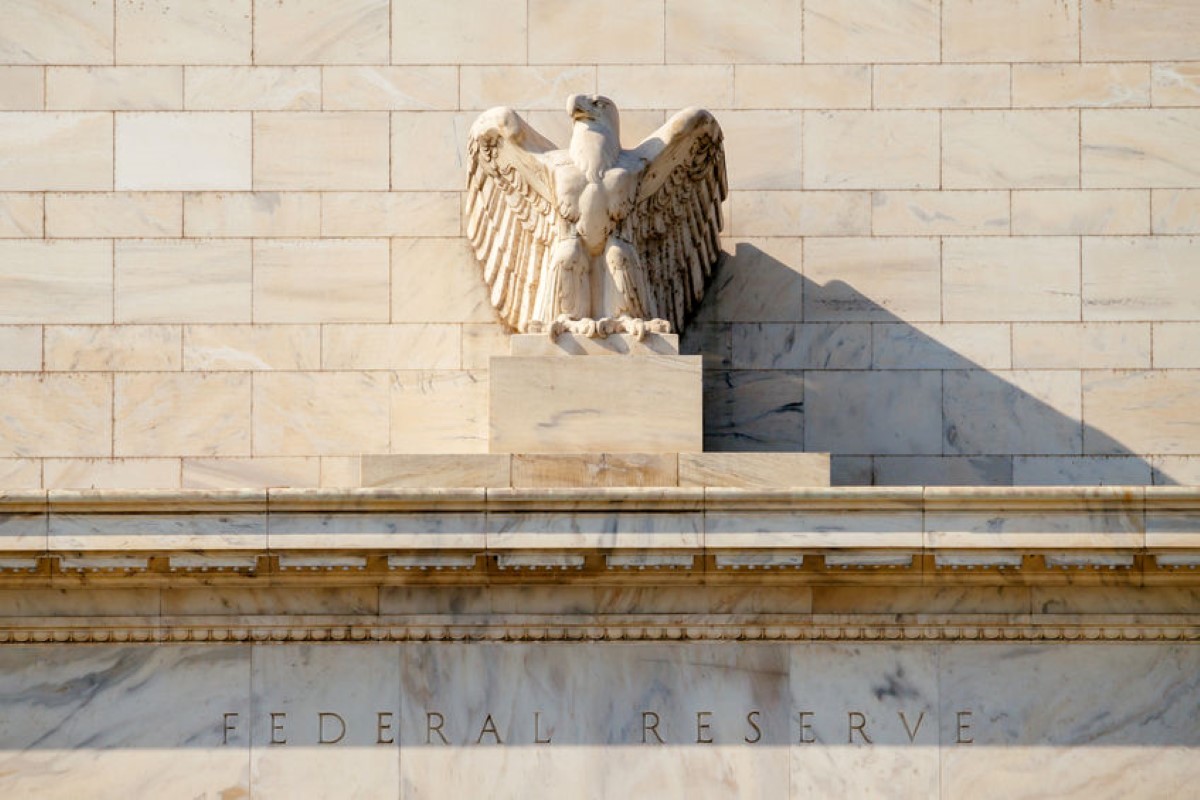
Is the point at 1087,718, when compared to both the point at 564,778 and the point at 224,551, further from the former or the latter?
the point at 224,551

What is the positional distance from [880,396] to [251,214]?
523 cm

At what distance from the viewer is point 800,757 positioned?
1584 cm

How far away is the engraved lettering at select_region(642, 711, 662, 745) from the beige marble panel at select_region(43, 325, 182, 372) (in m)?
4.85

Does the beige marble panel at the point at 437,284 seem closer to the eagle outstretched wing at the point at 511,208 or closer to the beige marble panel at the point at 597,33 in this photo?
the eagle outstretched wing at the point at 511,208

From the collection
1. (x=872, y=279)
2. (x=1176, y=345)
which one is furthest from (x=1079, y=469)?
(x=872, y=279)

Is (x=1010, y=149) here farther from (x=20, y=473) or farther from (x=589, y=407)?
(x=20, y=473)

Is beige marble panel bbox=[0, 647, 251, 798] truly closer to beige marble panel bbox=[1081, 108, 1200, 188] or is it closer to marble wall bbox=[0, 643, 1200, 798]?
marble wall bbox=[0, 643, 1200, 798]

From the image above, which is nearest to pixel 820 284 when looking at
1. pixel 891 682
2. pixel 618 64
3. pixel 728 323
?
pixel 728 323

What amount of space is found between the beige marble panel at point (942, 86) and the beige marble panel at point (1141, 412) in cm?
248

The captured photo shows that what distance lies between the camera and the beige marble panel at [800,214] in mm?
18062

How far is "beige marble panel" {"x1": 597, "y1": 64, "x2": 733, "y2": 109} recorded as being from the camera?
18172 mm

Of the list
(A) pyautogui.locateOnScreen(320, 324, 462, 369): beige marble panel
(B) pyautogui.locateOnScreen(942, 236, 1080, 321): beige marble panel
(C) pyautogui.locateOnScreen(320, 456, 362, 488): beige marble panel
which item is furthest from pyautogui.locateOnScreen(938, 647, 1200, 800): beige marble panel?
(C) pyautogui.locateOnScreen(320, 456, 362, 488): beige marble panel

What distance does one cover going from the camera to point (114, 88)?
18.2 metres

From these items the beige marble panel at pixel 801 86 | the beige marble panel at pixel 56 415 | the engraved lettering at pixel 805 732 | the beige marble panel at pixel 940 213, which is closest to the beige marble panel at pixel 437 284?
the beige marble panel at pixel 56 415
